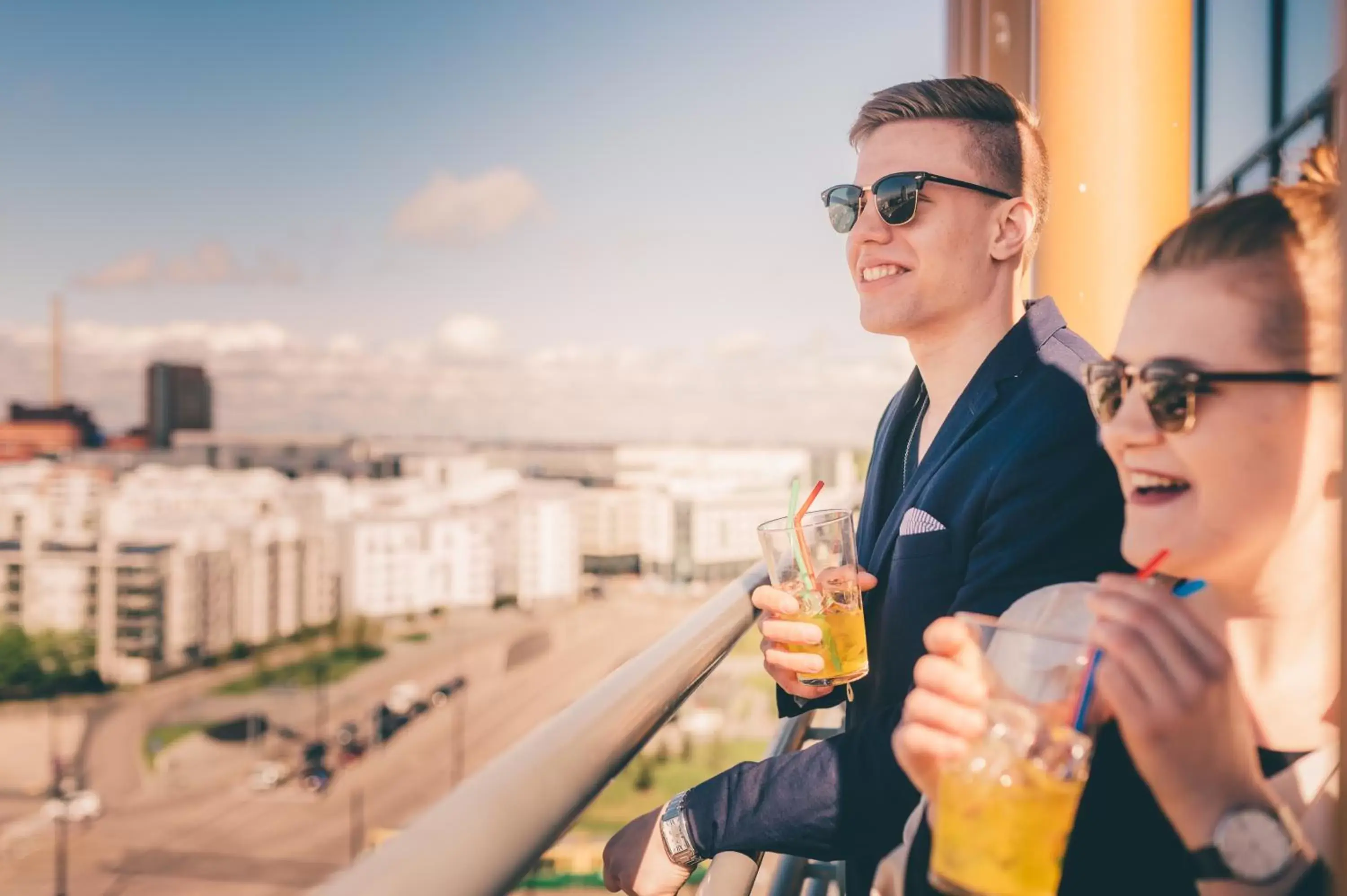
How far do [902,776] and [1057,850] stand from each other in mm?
368

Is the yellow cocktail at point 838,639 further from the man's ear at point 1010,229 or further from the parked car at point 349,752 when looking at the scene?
the parked car at point 349,752

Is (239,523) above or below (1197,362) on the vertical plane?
below

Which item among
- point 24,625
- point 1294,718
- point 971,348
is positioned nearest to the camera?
point 1294,718

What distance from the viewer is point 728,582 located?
157 cm

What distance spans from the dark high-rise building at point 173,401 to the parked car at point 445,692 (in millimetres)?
27334

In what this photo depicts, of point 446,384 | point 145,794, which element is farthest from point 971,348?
point 446,384

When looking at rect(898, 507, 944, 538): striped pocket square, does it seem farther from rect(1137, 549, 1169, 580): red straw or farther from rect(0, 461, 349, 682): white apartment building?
rect(0, 461, 349, 682): white apartment building

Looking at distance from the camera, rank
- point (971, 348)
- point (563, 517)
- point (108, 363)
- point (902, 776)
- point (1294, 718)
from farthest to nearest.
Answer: point (108, 363)
point (563, 517)
point (971, 348)
point (902, 776)
point (1294, 718)

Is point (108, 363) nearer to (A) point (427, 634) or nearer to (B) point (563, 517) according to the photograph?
(A) point (427, 634)

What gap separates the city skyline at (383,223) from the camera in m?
51.7

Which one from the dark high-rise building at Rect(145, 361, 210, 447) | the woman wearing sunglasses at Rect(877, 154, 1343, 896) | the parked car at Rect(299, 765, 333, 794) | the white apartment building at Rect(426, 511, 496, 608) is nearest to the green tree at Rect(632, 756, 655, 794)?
the parked car at Rect(299, 765, 333, 794)

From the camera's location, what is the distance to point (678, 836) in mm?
1044

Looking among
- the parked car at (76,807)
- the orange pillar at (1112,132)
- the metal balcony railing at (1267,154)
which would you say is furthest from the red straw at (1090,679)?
the parked car at (76,807)

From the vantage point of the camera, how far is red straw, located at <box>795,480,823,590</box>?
1120mm
